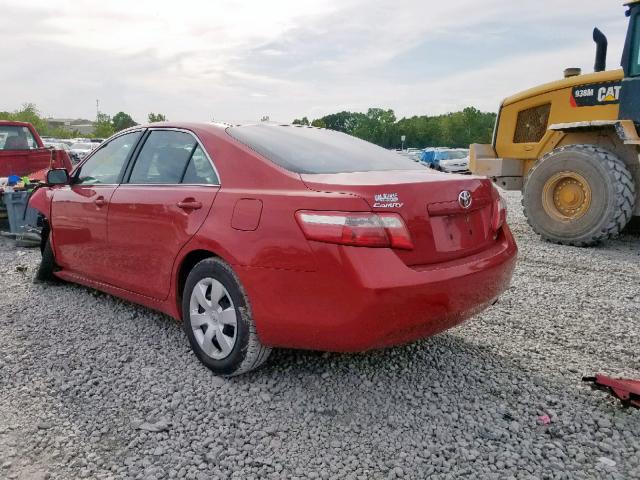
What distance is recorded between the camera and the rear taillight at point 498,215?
3113 mm

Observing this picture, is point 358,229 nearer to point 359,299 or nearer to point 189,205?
point 359,299

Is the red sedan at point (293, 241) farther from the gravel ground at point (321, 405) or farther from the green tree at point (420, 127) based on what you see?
the green tree at point (420, 127)

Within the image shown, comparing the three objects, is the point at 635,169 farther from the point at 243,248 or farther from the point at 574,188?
the point at 243,248

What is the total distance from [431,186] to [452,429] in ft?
4.05

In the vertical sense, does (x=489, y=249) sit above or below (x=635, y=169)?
below

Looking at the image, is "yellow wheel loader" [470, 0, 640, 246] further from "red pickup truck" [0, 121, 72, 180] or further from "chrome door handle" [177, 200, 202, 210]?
"red pickup truck" [0, 121, 72, 180]

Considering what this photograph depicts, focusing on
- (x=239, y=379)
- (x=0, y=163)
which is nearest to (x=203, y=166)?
(x=239, y=379)

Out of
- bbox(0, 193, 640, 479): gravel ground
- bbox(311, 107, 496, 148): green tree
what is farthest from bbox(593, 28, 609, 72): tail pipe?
bbox(311, 107, 496, 148): green tree

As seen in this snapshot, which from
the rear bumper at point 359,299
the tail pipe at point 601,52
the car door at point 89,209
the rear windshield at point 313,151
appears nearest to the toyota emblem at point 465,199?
the rear bumper at point 359,299

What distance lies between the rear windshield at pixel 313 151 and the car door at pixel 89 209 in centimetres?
119

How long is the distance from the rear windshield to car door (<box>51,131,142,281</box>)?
3.91 feet

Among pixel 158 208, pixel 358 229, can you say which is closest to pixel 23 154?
pixel 158 208

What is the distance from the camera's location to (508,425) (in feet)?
8.36

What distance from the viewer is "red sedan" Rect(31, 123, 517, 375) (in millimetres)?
2449
